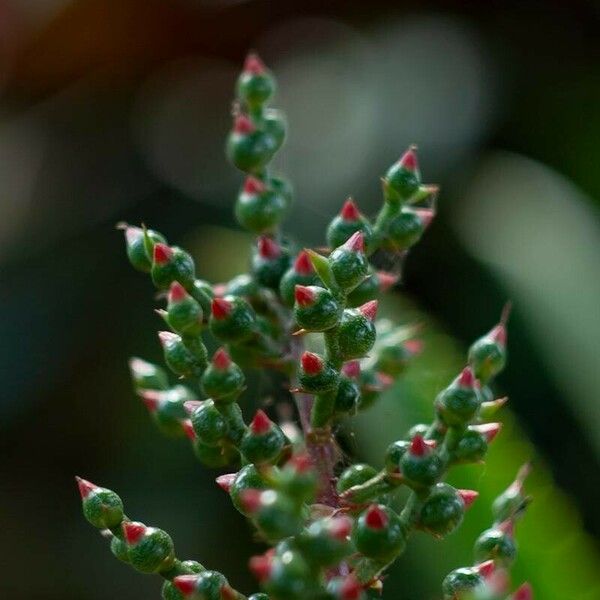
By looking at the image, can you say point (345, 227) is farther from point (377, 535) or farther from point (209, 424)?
point (377, 535)

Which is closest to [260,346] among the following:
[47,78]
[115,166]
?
[115,166]

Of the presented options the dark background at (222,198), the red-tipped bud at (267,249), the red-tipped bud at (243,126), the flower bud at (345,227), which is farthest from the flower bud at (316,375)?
the dark background at (222,198)

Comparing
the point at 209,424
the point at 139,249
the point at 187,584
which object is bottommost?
the point at 187,584

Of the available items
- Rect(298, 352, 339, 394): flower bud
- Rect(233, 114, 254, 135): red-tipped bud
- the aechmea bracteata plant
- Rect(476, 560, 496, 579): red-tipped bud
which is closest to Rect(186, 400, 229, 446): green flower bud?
the aechmea bracteata plant

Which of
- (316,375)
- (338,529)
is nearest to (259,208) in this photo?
(316,375)

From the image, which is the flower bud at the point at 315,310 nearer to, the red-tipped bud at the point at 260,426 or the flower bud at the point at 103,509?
the red-tipped bud at the point at 260,426

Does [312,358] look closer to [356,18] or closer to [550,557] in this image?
[550,557]

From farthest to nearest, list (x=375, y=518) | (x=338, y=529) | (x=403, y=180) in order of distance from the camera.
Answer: (x=403, y=180)
(x=375, y=518)
(x=338, y=529)
